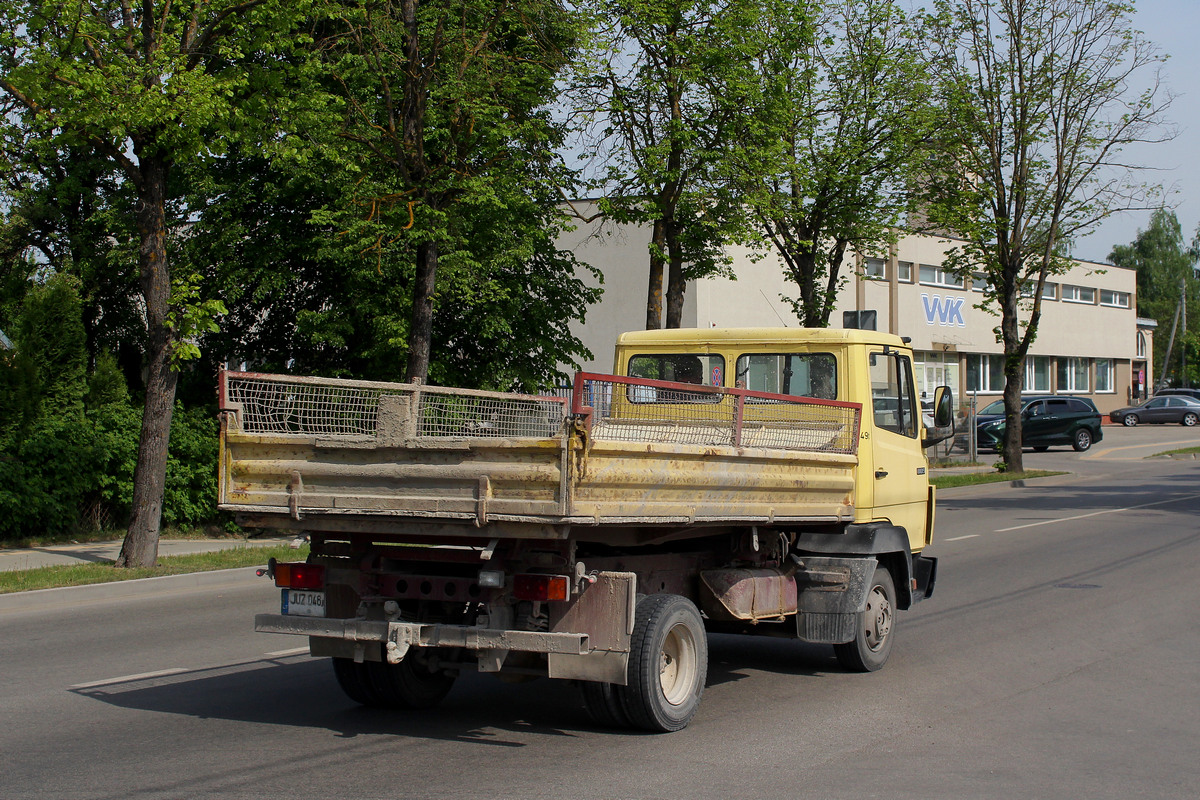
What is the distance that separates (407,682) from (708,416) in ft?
7.97

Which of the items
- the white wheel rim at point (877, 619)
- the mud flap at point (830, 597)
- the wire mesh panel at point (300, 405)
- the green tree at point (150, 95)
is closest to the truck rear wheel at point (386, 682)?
the wire mesh panel at point (300, 405)

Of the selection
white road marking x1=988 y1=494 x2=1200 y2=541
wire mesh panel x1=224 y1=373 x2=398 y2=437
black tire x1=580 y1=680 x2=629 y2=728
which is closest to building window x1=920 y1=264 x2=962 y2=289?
white road marking x1=988 y1=494 x2=1200 y2=541

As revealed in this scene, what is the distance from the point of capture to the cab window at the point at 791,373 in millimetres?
8180

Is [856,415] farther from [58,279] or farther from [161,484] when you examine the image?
[58,279]

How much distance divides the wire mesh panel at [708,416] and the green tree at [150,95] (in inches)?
322

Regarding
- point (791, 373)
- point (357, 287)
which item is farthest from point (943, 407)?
point (357, 287)

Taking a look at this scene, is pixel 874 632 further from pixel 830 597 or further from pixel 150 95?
pixel 150 95

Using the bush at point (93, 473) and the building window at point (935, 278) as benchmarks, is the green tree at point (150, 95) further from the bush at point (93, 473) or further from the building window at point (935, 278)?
the building window at point (935, 278)

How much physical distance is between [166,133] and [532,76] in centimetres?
607

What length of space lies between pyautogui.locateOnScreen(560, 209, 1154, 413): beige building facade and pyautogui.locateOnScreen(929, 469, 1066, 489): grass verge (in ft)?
12.5

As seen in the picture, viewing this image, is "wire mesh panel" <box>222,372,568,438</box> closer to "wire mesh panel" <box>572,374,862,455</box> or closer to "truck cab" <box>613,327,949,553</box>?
"wire mesh panel" <box>572,374,862,455</box>

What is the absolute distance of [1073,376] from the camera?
6103 cm

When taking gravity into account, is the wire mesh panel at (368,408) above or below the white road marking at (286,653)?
above

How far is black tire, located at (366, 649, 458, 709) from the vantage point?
6746 mm
